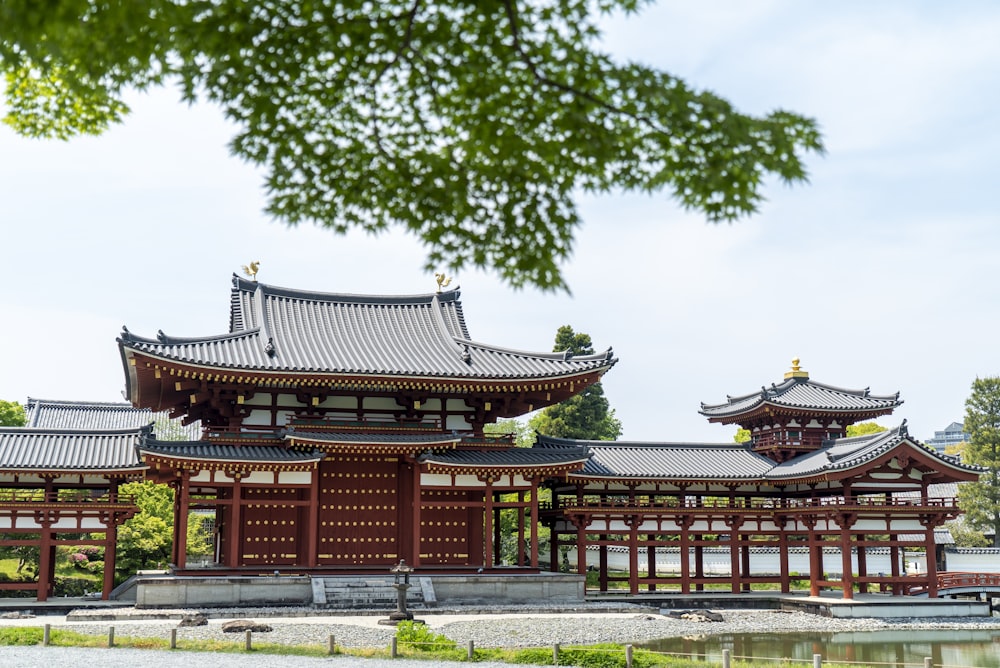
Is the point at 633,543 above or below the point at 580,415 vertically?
below

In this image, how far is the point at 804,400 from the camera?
112 feet

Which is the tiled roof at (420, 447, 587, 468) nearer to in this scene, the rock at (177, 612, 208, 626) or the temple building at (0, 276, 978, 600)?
the temple building at (0, 276, 978, 600)

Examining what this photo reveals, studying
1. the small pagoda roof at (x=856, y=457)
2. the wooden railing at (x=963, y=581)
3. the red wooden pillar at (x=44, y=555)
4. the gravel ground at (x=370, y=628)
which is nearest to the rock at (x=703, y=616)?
the gravel ground at (x=370, y=628)

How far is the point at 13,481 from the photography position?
2681 centimetres

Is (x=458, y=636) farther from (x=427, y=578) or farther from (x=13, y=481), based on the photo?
(x=13, y=481)

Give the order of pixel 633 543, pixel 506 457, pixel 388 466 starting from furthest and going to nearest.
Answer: pixel 633 543 → pixel 388 466 → pixel 506 457

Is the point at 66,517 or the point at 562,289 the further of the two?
the point at 66,517

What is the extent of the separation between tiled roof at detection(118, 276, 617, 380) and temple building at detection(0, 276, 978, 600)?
9 centimetres

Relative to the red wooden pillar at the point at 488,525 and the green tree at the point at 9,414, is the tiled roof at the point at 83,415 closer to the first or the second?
the green tree at the point at 9,414

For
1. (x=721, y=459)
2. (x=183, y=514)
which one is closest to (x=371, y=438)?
(x=183, y=514)

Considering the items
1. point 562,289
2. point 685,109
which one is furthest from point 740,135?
point 562,289

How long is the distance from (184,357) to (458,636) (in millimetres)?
10595

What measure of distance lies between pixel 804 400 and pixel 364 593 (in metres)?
17.9

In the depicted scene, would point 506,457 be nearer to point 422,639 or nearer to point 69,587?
point 422,639
